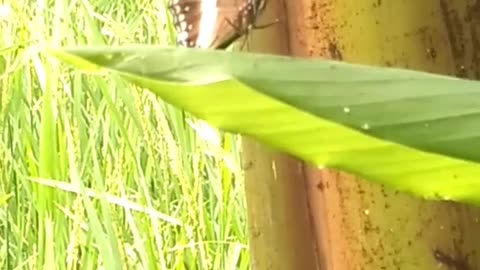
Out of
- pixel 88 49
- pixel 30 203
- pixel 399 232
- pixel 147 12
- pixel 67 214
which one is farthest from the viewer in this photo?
pixel 147 12

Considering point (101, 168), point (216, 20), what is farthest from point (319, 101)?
point (101, 168)

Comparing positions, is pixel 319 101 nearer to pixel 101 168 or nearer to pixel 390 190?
pixel 390 190

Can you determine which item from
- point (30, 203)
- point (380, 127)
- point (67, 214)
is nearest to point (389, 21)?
point (380, 127)

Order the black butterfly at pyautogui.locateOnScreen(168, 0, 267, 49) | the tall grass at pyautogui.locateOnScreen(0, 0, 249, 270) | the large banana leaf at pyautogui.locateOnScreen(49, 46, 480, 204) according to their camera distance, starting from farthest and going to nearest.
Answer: the tall grass at pyautogui.locateOnScreen(0, 0, 249, 270)
the black butterfly at pyautogui.locateOnScreen(168, 0, 267, 49)
the large banana leaf at pyautogui.locateOnScreen(49, 46, 480, 204)

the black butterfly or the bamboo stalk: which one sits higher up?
the black butterfly

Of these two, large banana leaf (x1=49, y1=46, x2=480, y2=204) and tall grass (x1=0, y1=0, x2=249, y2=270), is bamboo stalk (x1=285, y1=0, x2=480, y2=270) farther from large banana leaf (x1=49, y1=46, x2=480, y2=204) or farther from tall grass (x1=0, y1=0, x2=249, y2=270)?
tall grass (x1=0, y1=0, x2=249, y2=270)

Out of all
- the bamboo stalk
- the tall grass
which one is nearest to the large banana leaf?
the bamboo stalk

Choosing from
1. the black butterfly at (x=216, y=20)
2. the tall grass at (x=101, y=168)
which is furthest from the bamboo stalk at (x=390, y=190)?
the tall grass at (x=101, y=168)

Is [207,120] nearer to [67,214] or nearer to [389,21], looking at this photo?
[389,21]
